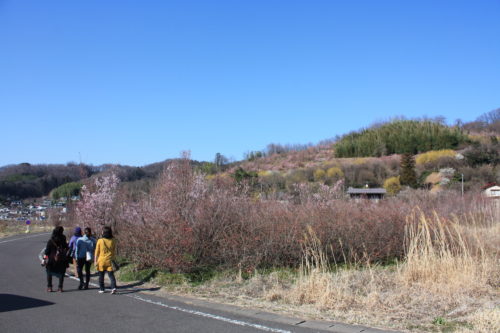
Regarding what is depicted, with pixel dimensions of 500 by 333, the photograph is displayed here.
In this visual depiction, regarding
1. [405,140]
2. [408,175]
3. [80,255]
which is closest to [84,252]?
[80,255]

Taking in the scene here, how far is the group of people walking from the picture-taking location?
28.9ft

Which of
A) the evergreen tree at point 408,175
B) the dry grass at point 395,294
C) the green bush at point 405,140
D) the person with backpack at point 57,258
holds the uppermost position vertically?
the green bush at point 405,140

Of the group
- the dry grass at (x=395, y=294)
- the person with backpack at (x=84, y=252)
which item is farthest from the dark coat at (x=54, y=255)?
the dry grass at (x=395, y=294)

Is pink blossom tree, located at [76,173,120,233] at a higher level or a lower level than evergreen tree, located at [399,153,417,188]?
lower

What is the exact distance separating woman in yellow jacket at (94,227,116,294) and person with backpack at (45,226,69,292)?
964 millimetres

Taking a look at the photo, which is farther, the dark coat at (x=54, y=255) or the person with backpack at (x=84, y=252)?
the person with backpack at (x=84, y=252)

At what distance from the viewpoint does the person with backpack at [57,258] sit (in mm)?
9125

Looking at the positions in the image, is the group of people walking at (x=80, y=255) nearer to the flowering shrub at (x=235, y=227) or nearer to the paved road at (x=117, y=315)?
the paved road at (x=117, y=315)

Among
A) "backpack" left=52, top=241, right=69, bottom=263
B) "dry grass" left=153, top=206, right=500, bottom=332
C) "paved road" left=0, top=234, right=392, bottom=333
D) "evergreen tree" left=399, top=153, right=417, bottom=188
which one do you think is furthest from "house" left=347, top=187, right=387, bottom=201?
"backpack" left=52, top=241, right=69, bottom=263

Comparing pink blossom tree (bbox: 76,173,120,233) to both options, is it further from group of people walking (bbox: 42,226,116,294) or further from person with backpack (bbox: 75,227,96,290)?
person with backpack (bbox: 75,227,96,290)

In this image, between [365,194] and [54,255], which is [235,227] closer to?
[54,255]

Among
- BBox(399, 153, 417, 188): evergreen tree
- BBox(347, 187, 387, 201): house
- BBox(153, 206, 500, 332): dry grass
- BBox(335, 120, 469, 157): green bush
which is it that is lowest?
BBox(153, 206, 500, 332): dry grass

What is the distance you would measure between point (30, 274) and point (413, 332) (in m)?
10.4

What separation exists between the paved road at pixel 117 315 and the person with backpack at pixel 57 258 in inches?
13.5
